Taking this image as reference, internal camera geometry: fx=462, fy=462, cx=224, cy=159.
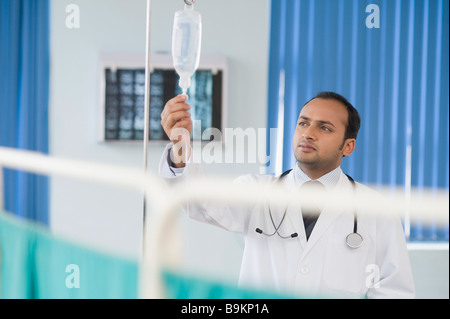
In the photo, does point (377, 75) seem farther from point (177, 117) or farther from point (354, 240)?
point (177, 117)

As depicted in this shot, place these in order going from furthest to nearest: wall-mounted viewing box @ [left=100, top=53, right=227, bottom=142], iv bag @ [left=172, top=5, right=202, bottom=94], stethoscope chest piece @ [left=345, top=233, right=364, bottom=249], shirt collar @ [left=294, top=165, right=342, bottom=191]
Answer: wall-mounted viewing box @ [left=100, top=53, right=227, bottom=142] → shirt collar @ [left=294, top=165, right=342, bottom=191] → stethoscope chest piece @ [left=345, top=233, right=364, bottom=249] → iv bag @ [left=172, top=5, right=202, bottom=94]

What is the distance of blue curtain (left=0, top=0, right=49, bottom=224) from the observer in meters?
2.15

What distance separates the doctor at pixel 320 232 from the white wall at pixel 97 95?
45.7 inches

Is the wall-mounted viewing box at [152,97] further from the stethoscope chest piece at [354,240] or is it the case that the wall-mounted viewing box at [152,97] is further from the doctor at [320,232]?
the stethoscope chest piece at [354,240]

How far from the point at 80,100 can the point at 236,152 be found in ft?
2.55

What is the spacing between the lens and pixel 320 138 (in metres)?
0.97

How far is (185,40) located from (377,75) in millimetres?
1746

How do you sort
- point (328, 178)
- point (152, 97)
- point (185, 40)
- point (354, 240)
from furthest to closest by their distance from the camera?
1. point (152, 97)
2. point (328, 178)
3. point (354, 240)
4. point (185, 40)

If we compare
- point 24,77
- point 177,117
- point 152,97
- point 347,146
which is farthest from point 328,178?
point 24,77

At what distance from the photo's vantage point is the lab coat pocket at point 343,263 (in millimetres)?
900

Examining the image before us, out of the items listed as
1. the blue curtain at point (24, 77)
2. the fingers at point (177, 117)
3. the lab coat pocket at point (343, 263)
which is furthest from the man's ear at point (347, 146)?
the blue curtain at point (24, 77)

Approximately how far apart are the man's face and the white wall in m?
1.21

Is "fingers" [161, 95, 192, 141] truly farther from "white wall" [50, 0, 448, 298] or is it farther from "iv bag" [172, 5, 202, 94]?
"white wall" [50, 0, 448, 298]

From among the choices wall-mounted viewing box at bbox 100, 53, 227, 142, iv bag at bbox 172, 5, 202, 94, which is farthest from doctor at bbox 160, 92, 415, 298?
wall-mounted viewing box at bbox 100, 53, 227, 142
